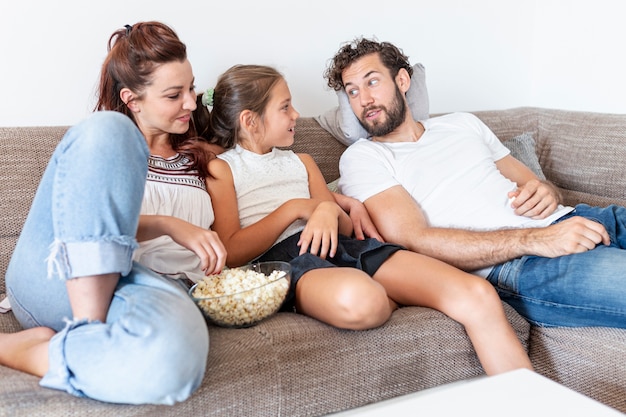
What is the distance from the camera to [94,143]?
1.15m

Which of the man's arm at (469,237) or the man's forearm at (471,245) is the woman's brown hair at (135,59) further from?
the man's forearm at (471,245)

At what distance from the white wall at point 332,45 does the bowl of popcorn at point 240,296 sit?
915 millimetres

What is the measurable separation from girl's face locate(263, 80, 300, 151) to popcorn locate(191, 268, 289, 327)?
53 cm

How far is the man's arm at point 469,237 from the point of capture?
5.43 ft

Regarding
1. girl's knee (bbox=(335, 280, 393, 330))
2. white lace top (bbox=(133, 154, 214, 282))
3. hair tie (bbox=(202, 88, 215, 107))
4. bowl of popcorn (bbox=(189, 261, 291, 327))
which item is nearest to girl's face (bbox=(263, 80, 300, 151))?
hair tie (bbox=(202, 88, 215, 107))

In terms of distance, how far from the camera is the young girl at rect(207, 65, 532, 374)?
1.45 metres

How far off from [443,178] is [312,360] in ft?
2.63

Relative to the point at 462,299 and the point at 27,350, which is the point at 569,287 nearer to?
the point at 462,299

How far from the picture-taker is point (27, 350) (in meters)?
1.22

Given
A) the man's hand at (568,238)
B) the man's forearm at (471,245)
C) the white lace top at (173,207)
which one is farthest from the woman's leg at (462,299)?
the white lace top at (173,207)

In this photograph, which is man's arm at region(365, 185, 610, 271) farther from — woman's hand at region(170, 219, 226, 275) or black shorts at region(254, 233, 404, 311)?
woman's hand at region(170, 219, 226, 275)

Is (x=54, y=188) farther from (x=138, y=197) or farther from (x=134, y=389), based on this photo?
(x=134, y=389)

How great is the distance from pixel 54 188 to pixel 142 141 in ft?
0.58

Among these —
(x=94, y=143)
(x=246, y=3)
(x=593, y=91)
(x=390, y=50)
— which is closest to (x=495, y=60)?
(x=593, y=91)
